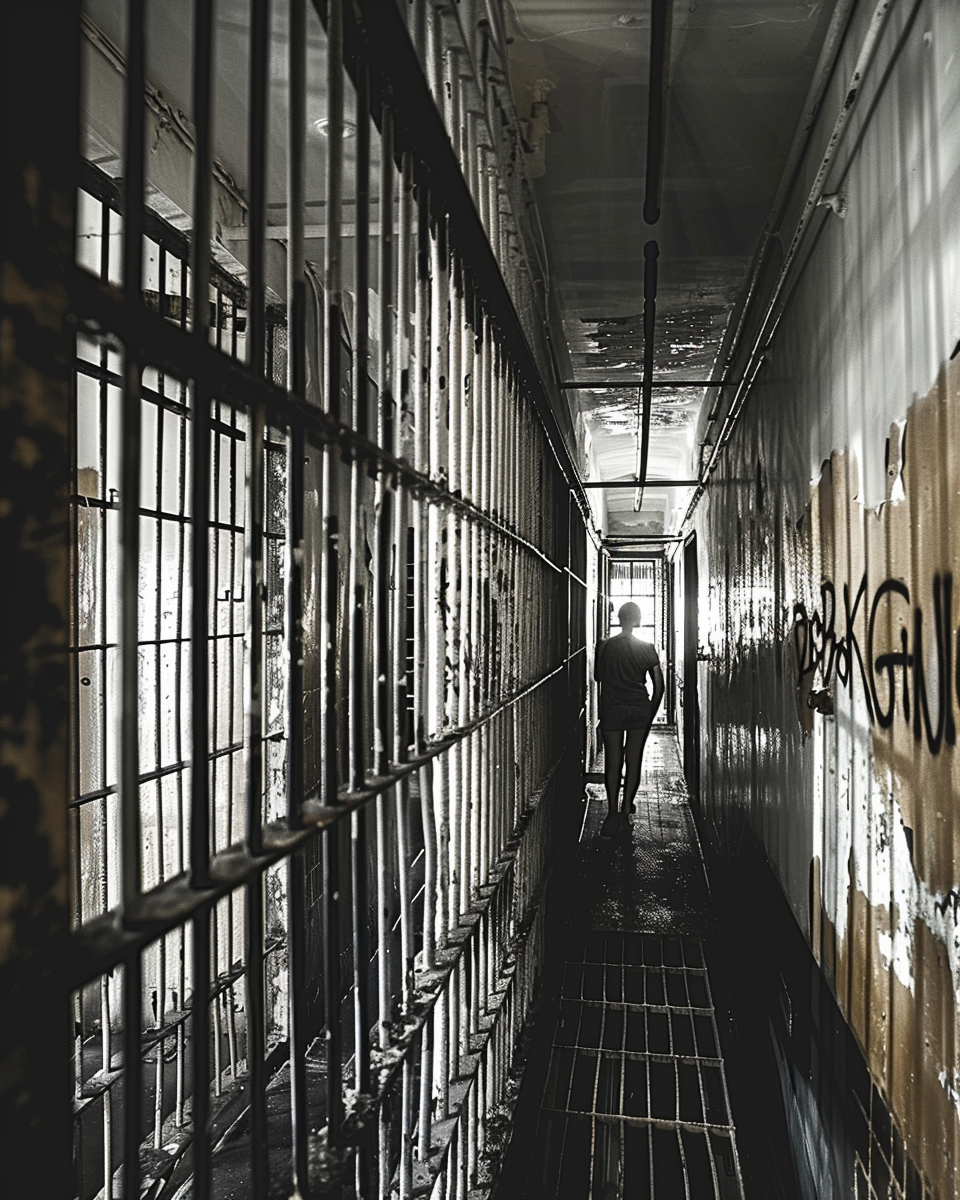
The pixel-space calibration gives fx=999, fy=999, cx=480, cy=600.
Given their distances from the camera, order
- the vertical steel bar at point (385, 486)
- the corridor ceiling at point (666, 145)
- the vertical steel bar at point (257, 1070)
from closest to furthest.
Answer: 1. the vertical steel bar at point (257, 1070)
2. the vertical steel bar at point (385, 486)
3. the corridor ceiling at point (666, 145)

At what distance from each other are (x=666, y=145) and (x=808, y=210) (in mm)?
804

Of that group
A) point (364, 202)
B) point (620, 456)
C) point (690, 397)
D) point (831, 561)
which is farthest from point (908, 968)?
point (620, 456)

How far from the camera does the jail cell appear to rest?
0.90 m

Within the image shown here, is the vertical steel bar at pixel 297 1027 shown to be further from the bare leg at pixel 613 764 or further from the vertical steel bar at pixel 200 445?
the bare leg at pixel 613 764

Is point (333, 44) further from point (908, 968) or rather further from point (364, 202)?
point (908, 968)

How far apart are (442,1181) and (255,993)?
3.71 ft

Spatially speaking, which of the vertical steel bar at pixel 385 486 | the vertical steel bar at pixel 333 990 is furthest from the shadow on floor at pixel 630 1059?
the vertical steel bar at pixel 385 486

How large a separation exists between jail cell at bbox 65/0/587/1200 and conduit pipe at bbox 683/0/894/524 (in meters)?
0.82

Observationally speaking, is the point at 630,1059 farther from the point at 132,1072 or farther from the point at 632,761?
the point at 632,761

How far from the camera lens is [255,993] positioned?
100cm

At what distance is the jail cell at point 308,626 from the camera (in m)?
0.90

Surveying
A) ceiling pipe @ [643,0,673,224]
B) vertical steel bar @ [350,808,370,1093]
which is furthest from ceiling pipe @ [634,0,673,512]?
vertical steel bar @ [350,808,370,1093]

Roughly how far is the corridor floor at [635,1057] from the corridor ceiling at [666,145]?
291 centimetres

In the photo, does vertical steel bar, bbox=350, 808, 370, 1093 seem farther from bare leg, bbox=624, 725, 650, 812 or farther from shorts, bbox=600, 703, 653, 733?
shorts, bbox=600, 703, 653, 733
